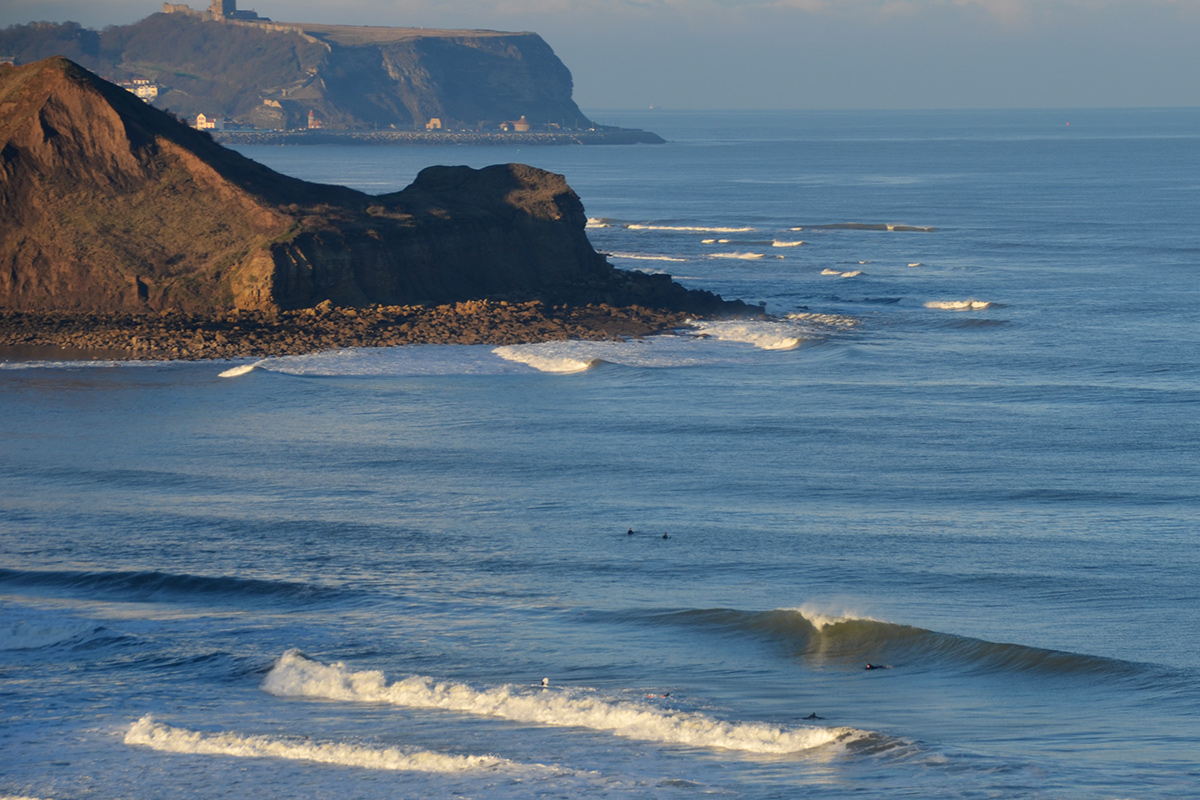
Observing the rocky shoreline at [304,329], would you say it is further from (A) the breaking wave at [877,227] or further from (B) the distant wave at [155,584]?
(A) the breaking wave at [877,227]

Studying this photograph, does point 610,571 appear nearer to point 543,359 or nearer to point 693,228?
point 543,359

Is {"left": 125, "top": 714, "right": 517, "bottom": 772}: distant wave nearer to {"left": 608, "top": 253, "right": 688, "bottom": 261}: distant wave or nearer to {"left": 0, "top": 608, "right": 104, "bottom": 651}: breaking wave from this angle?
{"left": 0, "top": 608, "right": 104, "bottom": 651}: breaking wave

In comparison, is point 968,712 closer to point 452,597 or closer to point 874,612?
point 874,612

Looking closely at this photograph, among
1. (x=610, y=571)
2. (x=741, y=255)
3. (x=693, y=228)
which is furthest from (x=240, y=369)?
(x=693, y=228)

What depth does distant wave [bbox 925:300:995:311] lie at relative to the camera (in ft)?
193

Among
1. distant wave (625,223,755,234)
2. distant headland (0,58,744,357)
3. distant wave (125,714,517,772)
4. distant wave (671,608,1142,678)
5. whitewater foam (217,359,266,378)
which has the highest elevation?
distant wave (625,223,755,234)

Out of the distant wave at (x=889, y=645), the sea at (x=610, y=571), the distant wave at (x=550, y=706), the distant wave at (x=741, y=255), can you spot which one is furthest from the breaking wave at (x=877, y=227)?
the distant wave at (x=550, y=706)

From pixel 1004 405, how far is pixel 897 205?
81583 mm

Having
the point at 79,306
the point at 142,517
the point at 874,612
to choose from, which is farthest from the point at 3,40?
the point at 874,612

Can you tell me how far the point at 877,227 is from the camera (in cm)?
9725

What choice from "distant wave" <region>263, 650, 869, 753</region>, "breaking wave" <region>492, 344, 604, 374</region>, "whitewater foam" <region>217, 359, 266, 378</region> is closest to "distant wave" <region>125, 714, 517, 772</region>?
"distant wave" <region>263, 650, 869, 753</region>

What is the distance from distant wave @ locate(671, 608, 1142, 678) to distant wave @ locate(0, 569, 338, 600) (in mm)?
7201

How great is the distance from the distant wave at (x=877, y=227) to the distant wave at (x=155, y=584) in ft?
258

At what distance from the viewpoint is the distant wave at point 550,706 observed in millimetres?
16328
